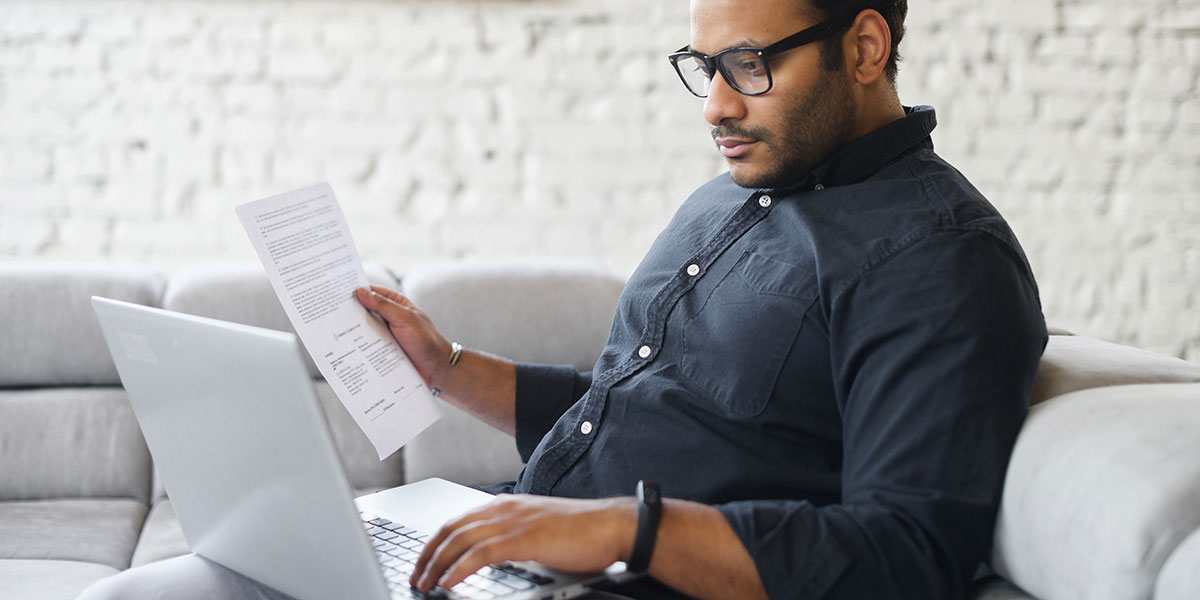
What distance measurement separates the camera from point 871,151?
122cm

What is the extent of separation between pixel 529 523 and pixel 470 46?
176 centimetres

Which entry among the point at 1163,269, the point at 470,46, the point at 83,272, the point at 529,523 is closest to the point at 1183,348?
the point at 1163,269

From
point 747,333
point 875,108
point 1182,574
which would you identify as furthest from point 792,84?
point 1182,574

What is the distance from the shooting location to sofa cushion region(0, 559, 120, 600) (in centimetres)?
151

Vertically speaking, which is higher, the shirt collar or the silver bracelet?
the shirt collar

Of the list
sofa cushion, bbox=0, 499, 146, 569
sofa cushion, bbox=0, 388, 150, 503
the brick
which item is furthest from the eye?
the brick

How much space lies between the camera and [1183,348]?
276 centimetres

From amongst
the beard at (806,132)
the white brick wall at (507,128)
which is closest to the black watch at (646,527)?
the beard at (806,132)

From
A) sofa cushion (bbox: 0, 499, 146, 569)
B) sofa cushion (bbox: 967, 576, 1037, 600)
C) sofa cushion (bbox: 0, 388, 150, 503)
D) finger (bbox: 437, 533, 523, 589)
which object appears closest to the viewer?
finger (bbox: 437, 533, 523, 589)

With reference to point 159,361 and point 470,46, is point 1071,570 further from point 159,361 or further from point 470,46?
point 470,46

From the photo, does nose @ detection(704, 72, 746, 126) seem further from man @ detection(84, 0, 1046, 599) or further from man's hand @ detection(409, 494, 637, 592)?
man's hand @ detection(409, 494, 637, 592)

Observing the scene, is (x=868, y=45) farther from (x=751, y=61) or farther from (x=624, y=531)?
(x=624, y=531)

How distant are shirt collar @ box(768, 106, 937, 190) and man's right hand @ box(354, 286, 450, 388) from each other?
521 millimetres

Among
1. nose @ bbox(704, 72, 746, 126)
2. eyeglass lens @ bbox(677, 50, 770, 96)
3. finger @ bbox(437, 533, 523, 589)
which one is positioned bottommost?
finger @ bbox(437, 533, 523, 589)
